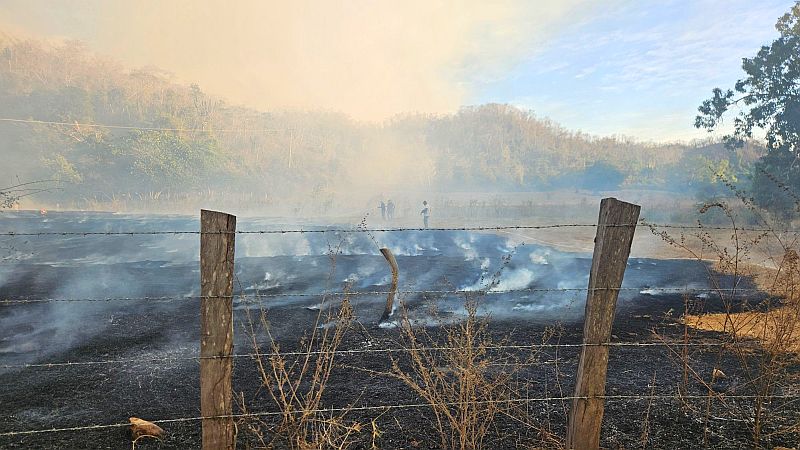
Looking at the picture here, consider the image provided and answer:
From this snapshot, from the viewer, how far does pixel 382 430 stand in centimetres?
504

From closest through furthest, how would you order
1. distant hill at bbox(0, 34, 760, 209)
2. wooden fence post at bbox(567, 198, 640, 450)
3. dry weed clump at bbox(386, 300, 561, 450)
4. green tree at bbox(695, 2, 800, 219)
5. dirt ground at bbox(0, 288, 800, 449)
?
wooden fence post at bbox(567, 198, 640, 450)
dry weed clump at bbox(386, 300, 561, 450)
dirt ground at bbox(0, 288, 800, 449)
green tree at bbox(695, 2, 800, 219)
distant hill at bbox(0, 34, 760, 209)

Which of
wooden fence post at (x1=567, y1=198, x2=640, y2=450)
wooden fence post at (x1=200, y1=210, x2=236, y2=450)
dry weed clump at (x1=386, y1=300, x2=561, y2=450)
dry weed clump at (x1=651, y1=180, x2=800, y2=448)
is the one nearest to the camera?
wooden fence post at (x1=200, y1=210, x2=236, y2=450)

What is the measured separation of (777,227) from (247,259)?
2156 cm

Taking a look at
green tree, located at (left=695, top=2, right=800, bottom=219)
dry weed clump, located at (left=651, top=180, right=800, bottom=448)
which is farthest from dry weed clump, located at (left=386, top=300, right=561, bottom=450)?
green tree, located at (left=695, top=2, right=800, bottom=219)

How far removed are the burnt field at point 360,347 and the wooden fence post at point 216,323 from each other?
664 millimetres

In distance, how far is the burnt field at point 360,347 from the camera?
4.95 meters

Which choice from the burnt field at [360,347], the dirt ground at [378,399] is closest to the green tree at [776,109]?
the burnt field at [360,347]

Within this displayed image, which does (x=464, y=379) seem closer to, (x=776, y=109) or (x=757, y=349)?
(x=757, y=349)

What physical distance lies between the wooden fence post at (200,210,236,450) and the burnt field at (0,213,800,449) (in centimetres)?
66

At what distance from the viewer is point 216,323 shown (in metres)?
3.00

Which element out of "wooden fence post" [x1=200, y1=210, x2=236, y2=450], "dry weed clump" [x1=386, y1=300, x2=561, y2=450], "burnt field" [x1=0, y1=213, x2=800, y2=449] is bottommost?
"burnt field" [x1=0, y1=213, x2=800, y2=449]

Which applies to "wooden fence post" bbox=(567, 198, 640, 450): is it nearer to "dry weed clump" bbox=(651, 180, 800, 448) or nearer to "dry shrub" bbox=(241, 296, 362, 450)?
"dry weed clump" bbox=(651, 180, 800, 448)

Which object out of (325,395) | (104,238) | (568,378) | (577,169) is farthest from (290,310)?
(577,169)

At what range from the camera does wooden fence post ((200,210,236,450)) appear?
2.98m
